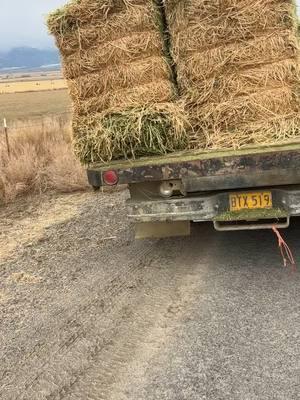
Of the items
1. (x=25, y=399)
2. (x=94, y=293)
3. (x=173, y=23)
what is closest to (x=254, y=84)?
(x=173, y=23)

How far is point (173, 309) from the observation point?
4379mm

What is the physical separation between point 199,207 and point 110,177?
0.82 metres

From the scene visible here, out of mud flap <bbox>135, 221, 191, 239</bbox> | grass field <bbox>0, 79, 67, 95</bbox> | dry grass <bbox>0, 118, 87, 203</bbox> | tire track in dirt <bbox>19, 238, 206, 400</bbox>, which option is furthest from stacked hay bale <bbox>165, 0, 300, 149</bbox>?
grass field <bbox>0, 79, 67, 95</bbox>

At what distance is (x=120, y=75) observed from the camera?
550cm

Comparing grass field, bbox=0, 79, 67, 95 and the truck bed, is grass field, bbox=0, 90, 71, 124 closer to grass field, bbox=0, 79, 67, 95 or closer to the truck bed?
the truck bed

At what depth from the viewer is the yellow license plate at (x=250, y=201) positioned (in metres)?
4.90

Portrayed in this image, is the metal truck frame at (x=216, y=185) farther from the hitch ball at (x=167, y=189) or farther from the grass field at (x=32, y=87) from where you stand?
the grass field at (x=32, y=87)

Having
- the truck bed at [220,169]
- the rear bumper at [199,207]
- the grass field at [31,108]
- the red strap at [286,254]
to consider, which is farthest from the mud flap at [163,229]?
the grass field at [31,108]

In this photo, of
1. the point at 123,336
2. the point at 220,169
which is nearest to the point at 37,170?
the point at 220,169

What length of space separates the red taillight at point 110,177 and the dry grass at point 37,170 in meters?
4.32

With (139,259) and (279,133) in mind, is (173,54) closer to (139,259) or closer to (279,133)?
(279,133)

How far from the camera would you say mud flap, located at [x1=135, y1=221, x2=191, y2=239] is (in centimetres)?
561

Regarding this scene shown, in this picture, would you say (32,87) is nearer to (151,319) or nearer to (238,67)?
(238,67)

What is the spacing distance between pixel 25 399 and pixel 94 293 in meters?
1.58
